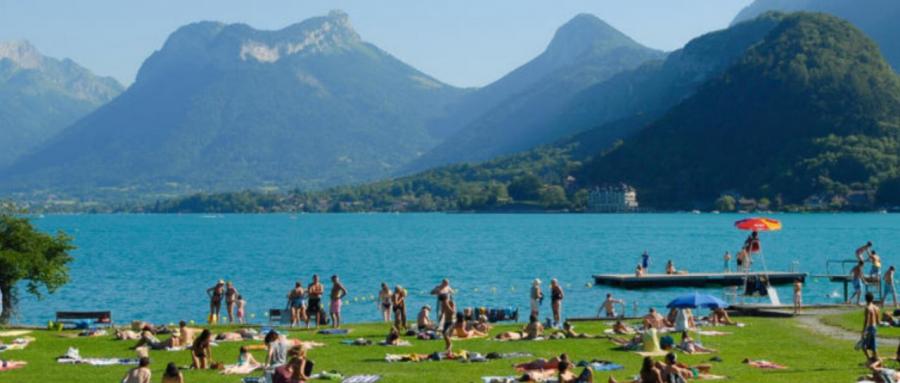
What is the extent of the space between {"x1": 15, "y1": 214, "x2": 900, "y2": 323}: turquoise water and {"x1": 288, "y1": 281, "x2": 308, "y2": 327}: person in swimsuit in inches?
580

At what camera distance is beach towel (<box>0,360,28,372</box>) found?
29.4m

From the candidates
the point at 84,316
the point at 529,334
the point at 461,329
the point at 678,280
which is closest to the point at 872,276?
the point at 529,334

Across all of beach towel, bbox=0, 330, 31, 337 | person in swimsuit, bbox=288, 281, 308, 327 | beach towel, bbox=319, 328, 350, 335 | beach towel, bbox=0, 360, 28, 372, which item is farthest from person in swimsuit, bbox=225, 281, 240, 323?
beach towel, bbox=0, 360, 28, 372

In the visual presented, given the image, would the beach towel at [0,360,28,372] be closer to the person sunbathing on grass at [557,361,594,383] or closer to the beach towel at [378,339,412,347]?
the beach towel at [378,339,412,347]

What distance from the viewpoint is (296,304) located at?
139ft

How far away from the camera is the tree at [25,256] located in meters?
45.0

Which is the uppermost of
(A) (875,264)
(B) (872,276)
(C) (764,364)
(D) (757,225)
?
(D) (757,225)

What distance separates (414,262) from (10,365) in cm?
8559

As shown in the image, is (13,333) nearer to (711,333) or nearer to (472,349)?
(472,349)

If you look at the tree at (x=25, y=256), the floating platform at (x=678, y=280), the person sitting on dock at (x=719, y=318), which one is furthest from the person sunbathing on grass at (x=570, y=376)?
the floating platform at (x=678, y=280)

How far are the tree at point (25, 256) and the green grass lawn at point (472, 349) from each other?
652 centimetres

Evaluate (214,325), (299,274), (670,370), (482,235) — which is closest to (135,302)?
(299,274)

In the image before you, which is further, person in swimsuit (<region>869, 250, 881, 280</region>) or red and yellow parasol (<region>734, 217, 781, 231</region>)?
red and yellow parasol (<region>734, 217, 781, 231</region>)

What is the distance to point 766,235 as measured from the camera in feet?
568
